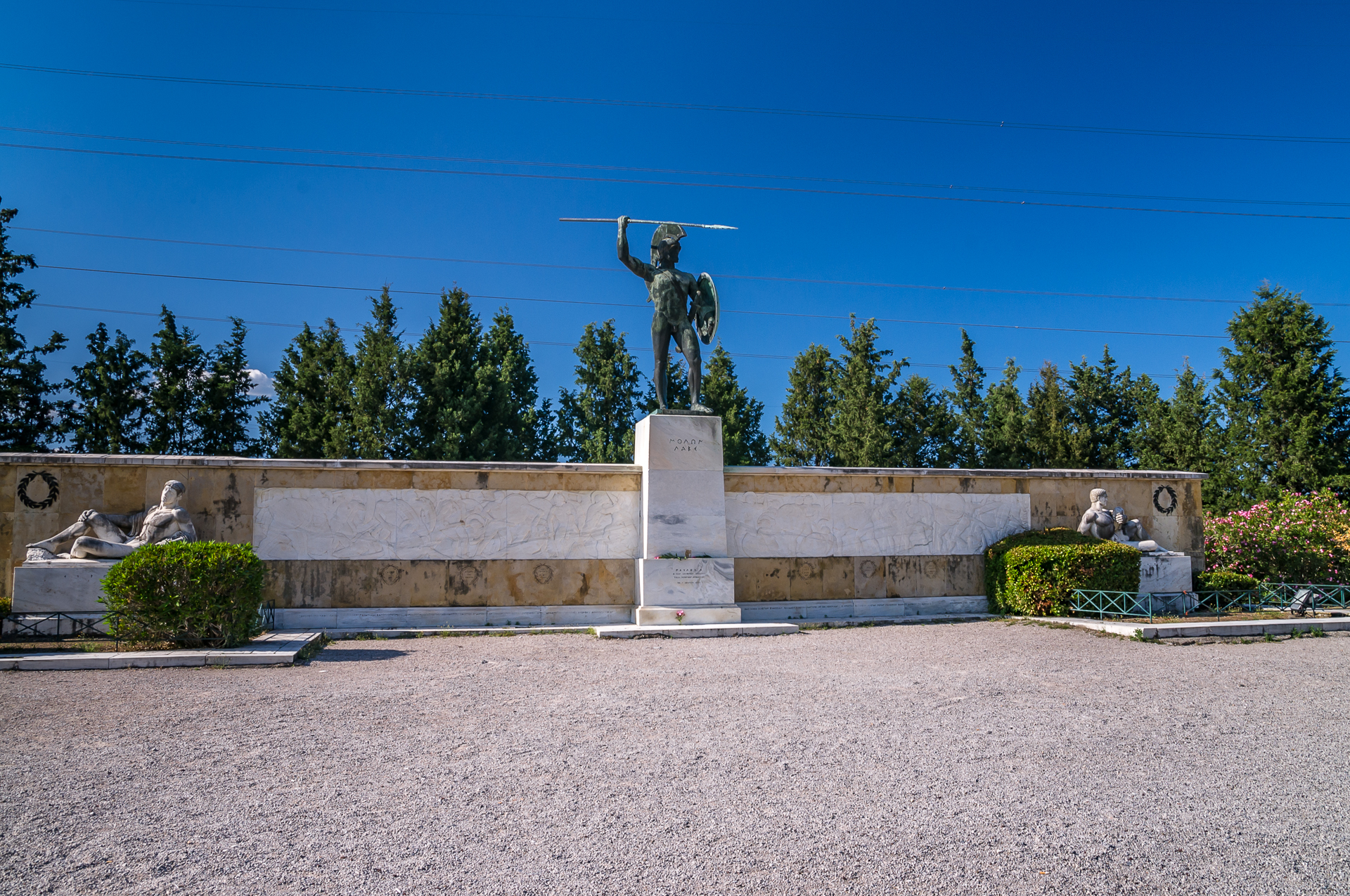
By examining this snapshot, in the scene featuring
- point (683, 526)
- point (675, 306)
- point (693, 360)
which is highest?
point (675, 306)

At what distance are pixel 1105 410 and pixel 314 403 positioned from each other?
30834 mm

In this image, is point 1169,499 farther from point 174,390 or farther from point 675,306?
point 174,390

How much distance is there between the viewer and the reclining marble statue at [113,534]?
33.6 feet

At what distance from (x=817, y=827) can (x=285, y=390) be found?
2756cm

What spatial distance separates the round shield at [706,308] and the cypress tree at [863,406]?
16863mm

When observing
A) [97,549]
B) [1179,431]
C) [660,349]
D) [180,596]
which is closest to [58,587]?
[97,549]

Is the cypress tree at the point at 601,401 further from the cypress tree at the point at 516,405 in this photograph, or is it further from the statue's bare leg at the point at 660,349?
the statue's bare leg at the point at 660,349

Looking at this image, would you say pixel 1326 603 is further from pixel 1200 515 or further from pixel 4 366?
pixel 4 366

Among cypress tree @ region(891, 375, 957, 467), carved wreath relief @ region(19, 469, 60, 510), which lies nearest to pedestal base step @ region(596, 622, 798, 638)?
carved wreath relief @ region(19, 469, 60, 510)

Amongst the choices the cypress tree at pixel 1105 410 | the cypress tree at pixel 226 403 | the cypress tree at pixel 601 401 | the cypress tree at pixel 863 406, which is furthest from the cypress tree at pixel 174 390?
the cypress tree at pixel 1105 410

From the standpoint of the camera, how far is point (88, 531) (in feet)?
34.2

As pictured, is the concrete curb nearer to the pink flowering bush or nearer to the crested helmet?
the crested helmet

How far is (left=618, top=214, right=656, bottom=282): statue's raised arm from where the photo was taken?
12055 millimetres

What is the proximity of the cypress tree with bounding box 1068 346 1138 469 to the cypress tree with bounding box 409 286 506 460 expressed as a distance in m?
22.4
